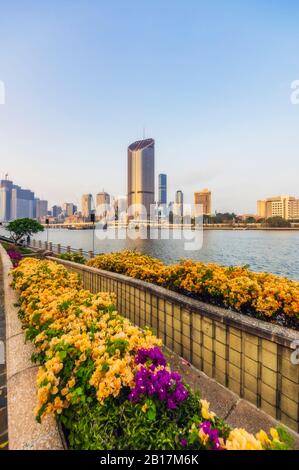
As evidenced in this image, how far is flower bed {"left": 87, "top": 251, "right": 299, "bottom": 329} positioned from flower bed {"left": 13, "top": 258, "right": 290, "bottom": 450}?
1.77 meters

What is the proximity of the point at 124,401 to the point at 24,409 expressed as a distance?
→ 106cm

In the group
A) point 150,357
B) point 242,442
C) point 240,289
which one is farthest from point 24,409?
point 240,289

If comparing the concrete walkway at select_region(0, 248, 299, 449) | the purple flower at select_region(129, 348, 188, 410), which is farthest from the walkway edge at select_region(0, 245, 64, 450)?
the purple flower at select_region(129, 348, 188, 410)

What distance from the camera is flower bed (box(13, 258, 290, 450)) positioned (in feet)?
5.37

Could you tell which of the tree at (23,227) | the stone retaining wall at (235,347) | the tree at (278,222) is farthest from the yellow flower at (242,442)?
the tree at (278,222)

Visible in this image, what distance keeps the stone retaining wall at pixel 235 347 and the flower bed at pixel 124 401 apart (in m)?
1.03

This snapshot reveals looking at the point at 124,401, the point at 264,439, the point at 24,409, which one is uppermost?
the point at 264,439

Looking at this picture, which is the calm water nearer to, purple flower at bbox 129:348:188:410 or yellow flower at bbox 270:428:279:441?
purple flower at bbox 129:348:188:410

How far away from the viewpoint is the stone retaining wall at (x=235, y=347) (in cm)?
276

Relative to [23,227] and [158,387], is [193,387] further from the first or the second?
[23,227]

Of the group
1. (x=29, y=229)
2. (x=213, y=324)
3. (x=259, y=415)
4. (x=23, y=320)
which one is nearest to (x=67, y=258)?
(x=23, y=320)

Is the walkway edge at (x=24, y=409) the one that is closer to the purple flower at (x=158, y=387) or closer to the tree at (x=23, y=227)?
the purple flower at (x=158, y=387)

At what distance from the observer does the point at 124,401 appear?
2014 millimetres
